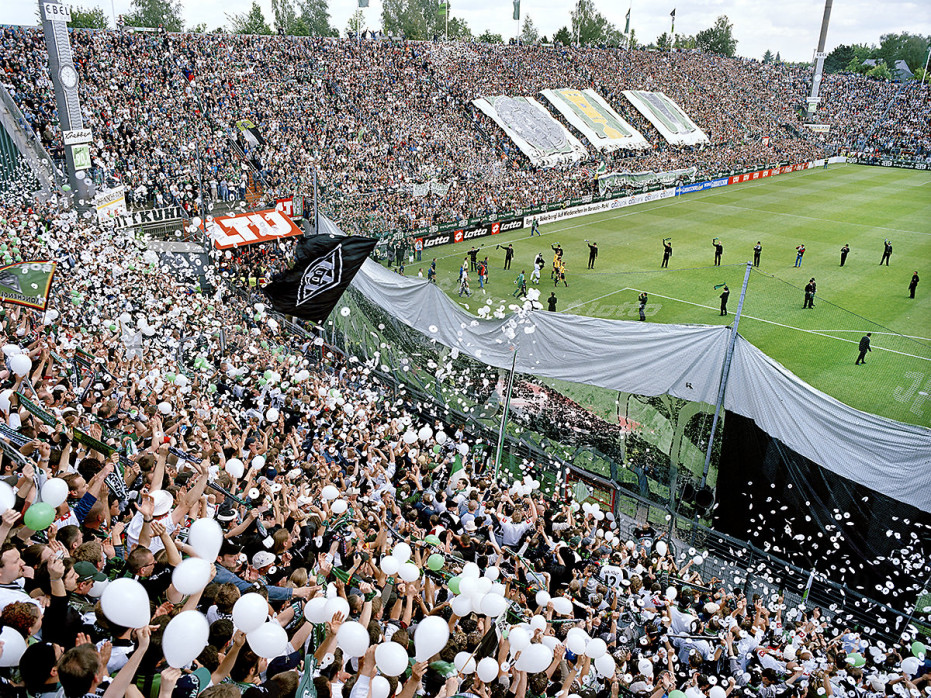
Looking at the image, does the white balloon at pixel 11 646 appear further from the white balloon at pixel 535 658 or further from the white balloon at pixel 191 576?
the white balloon at pixel 535 658

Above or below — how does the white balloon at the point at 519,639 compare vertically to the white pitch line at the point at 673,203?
above

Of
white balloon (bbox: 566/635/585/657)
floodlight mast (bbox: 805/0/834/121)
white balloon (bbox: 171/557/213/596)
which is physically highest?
floodlight mast (bbox: 805/0/834/121)

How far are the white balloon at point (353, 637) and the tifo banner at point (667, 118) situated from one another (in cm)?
→ 5555

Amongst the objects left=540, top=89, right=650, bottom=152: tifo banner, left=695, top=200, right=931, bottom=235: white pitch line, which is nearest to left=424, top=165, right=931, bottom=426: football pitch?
left=695, top=200, right=931, bottom=235: white pitch line

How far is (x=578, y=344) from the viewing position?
1006 cm

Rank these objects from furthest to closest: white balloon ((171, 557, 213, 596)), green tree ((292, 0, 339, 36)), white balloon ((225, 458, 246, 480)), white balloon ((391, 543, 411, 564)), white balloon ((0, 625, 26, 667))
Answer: green tree ((292, 0, 339, 36)) < white balloon ((225, 458, 246, 480)) < white balloon ((391, 543, 411, 564)) < white balloon ((171, 557, 213, 596)) < white balloon ((0, 625, 26, 667))

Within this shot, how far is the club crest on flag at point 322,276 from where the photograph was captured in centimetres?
1232

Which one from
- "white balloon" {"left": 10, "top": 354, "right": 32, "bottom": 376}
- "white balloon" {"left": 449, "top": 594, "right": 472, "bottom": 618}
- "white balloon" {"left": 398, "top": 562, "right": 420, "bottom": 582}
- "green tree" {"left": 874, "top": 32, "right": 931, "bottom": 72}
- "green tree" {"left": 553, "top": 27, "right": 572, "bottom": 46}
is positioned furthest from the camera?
"green tree" {"left": 874, "top": 32, "right": 931, "bottom": 72}

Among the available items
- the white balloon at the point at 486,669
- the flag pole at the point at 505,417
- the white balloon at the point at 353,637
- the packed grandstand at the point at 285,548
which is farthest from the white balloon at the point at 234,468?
the flag pole at the point at 505,417

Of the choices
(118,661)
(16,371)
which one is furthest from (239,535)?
(16,371)

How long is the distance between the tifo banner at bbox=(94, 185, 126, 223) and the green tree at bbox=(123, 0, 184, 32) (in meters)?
58.5

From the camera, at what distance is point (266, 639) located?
3387 mm

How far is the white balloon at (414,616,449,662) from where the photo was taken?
3.74m

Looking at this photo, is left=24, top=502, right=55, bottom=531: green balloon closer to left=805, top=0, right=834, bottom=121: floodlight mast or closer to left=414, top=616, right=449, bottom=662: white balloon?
left=414, top=616, right=449, bottom=662: white balloon
